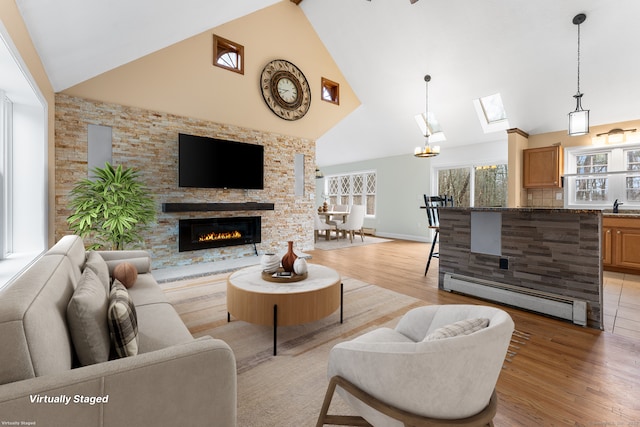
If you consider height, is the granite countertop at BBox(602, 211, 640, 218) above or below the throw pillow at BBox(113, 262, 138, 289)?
above

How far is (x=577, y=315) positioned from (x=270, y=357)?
9.00 ft

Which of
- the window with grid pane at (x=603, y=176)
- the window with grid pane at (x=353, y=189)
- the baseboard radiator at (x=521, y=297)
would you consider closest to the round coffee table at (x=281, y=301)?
the baseboard radiator at (x=521, y=297)

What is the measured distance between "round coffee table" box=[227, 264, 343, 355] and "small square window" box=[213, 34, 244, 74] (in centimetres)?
413

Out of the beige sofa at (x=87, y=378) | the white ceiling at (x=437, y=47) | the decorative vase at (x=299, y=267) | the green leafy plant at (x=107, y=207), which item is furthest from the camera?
the green leafy plant at (x=107, y=207)

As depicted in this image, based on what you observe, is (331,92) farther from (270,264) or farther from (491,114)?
(270,264)

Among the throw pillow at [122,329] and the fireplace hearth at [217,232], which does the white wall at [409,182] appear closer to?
the fireplace hearth at [217,232]

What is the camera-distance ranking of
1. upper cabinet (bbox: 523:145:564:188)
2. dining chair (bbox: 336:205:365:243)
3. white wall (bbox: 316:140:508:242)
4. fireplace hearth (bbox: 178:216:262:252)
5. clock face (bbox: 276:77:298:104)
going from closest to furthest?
fireplace hearth (bbox: 178:216:262:252) < upper cabinet (bbox: 523:145:564:188) < clock face (bbox: 276:77:298:104) < white wall (bbox: 316:140:508:242) < dining chair (bbox: 336:205:365:243)

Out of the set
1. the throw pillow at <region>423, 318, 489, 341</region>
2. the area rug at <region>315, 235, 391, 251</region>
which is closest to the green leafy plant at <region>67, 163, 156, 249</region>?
the throw pillow at <region>423, 318, 489, 341</region>

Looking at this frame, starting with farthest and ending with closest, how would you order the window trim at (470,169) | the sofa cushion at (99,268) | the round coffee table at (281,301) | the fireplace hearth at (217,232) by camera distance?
1. the window trim at (470,169)
2. the fireplace hearth at (217,232)
3. the round coffee table at (281,301)
4. the sofa cushion at (99,268)

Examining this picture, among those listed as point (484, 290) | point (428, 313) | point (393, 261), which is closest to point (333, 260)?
point (393, 261)

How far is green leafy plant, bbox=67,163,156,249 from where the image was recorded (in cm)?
345

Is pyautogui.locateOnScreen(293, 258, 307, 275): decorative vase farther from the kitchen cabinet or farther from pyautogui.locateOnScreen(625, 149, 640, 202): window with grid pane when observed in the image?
pyautogui.locateOnScreen(625, 149, 640, 202): window with grid pane

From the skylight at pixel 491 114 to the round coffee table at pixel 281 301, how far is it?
5.80 meters

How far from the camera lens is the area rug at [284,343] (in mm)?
1552
